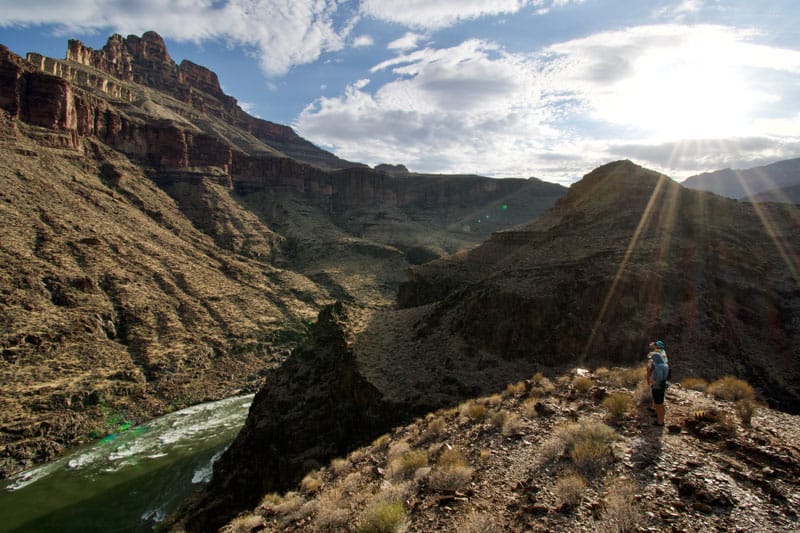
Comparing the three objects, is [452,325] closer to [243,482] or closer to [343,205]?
[243,482]

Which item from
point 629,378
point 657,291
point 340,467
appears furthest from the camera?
point 657,291

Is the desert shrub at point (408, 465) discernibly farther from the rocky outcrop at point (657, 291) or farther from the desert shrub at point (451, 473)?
the rocky outcrop at point (657, 291)

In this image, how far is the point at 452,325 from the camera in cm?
2366

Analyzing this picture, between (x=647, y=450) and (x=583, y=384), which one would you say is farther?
(x=583, y=384)

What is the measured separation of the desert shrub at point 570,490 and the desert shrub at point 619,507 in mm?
391

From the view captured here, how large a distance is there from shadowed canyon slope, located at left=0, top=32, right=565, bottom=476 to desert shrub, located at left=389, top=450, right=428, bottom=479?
30.5 m

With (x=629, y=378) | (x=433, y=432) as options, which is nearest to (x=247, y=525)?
(x=433, y=432)

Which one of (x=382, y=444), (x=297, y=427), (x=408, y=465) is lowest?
(x=297, y=427)

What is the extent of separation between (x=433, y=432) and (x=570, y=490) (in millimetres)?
5871

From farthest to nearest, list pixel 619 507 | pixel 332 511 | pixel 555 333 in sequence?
pixel 555 333
pixel 332 511
pixel 619 507

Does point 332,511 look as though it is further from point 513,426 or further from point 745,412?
point 745,412

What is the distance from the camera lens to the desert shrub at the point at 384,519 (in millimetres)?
6684

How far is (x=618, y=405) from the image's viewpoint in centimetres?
927

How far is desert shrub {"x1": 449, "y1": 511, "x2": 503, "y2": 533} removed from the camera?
19.7ft
